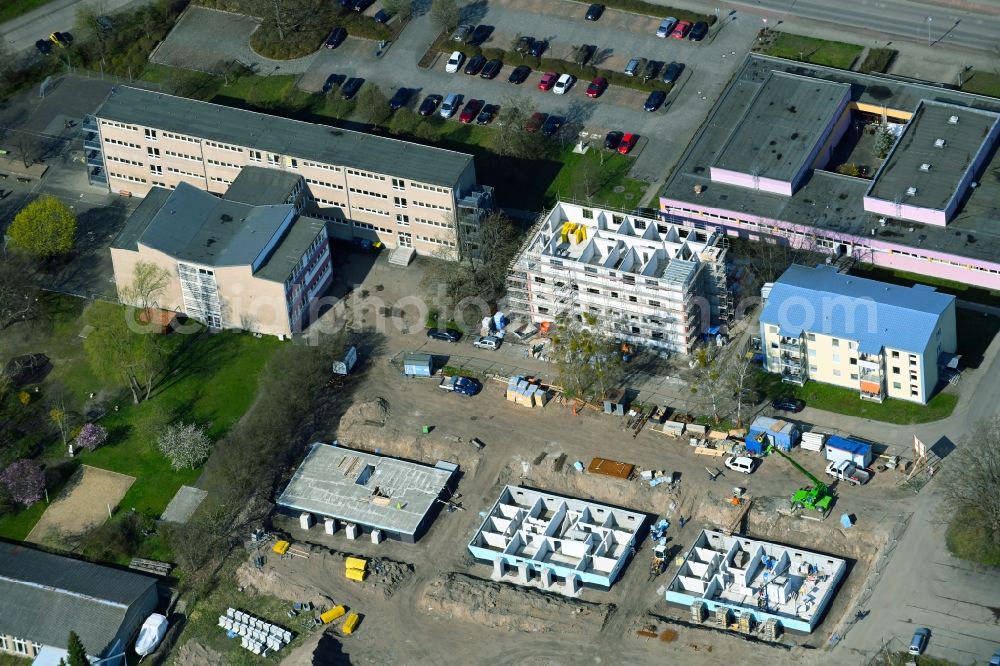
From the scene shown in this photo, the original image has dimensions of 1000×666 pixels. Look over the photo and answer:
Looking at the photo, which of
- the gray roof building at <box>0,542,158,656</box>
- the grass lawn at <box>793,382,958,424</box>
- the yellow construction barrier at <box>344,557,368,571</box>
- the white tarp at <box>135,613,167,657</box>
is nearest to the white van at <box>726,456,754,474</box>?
the grass lawn at <box>793,382,958,424</box>

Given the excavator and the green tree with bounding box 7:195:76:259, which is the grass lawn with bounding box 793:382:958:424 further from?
the green tree with bounding box 7:195:76:259

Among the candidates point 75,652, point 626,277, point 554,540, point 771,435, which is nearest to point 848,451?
point 771,435

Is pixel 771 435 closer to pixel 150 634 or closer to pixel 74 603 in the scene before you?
pixel 150 634

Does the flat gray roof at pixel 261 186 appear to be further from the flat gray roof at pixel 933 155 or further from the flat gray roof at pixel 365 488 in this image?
the flat gray roof at pixel 933 155

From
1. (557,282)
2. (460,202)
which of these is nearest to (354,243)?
(460,202)

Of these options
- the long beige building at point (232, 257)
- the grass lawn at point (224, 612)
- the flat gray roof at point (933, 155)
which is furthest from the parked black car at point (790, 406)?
the long beige building at point (232, 257)
